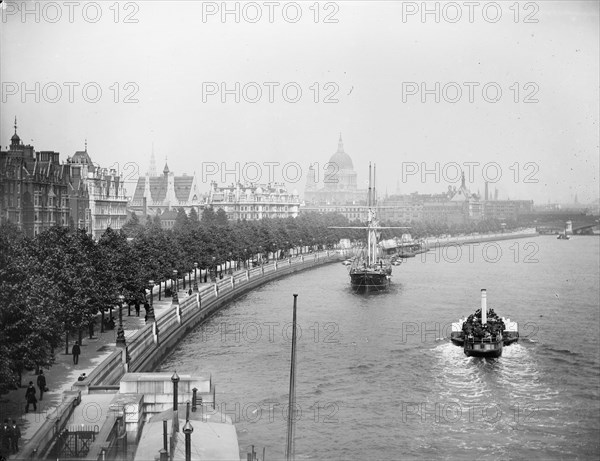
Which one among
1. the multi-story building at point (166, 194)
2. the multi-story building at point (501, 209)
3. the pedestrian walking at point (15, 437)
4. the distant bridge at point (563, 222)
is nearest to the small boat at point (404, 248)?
the multi-story building at point (166, 194)

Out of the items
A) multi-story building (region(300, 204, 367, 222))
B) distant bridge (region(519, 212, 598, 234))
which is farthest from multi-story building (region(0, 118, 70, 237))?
distant bridge (region(519, 212, 598, 234))

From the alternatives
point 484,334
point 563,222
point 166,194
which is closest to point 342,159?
point 563,222

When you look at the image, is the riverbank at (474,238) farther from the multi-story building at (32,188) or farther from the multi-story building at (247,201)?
the multi-story building at (32,188)

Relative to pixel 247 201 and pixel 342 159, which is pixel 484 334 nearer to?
pixel 247 201

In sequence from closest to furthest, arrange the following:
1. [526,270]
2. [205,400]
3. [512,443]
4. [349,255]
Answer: [205,400], [512,443], [526,270], [349,255]

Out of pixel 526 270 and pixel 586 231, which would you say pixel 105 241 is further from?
pixel 586 231

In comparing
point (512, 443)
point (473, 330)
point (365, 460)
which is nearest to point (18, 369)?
point (365, 460)

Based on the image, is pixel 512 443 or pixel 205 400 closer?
pixel 205 400

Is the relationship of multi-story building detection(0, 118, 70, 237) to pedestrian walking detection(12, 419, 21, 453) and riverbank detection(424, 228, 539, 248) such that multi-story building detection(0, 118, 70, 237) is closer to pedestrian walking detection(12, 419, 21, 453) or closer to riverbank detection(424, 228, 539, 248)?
pedestrian walking detection(12, 419, 21, 453)
